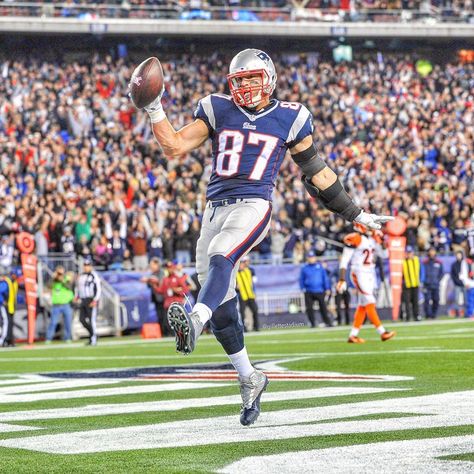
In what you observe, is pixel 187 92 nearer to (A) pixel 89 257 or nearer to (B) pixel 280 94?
(B) pixel 280 94

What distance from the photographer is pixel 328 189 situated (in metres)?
7.18

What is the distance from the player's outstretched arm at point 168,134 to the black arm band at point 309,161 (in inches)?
27.1

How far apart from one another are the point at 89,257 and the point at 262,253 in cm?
431

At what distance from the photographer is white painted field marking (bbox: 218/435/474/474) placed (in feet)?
14.8

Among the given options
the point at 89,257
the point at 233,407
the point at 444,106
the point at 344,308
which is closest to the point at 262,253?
the point at 344,308

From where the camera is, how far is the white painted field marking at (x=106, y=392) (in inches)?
339

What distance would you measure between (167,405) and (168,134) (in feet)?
6.41

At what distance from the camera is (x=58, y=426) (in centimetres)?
643

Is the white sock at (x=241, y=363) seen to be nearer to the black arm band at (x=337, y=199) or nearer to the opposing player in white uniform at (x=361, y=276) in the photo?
the black arm band at (x=337, y=199)

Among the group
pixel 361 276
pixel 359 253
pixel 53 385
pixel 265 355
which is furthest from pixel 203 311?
pixel 359 253

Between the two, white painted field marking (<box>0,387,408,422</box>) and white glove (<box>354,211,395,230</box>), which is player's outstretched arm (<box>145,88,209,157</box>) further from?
white painted field marking (<box>0,387,408,422</box>)

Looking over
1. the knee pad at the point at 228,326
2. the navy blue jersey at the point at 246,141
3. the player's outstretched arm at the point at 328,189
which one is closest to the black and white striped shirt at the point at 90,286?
the player's outstretched arm at the point at 328,189

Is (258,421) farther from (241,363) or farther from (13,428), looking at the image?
(13,428)

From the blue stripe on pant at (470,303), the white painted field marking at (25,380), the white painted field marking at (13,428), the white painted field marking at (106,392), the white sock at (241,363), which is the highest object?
the white sock at (241,363)
